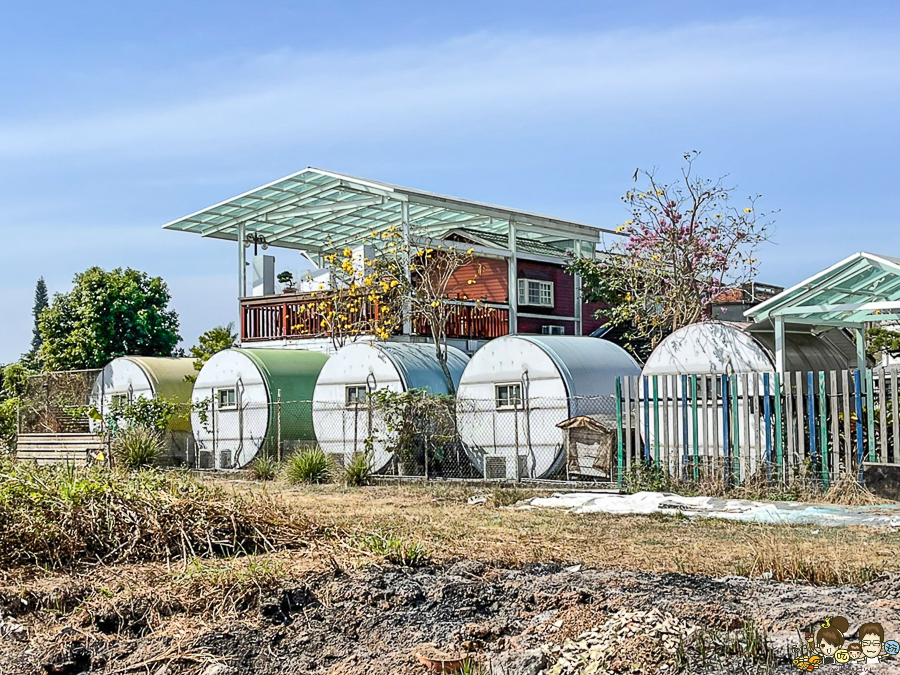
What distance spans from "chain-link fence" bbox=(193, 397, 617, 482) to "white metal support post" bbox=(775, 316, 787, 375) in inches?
120

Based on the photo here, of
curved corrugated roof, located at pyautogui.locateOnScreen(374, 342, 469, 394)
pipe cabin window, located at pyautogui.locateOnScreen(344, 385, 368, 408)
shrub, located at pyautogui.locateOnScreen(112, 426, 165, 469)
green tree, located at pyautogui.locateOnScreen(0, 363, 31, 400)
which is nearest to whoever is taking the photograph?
curved corrugated roof, located at pyautogui.locateOnScreen(374, 342, 469, 394)

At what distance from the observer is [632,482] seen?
16891mm

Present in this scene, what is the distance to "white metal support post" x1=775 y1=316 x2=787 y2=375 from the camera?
1645cm

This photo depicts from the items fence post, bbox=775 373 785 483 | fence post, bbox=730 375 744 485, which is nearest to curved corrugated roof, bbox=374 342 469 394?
fence post, bbox=730 375 744 485

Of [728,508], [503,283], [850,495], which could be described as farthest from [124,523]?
[503,283]

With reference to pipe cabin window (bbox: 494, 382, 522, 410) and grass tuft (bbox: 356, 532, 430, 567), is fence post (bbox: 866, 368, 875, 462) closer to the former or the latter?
pipe cabin window (bbox: 494, 382, 522, 410)

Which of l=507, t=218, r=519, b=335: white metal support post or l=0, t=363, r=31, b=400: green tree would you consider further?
l=0, t=363, r=31, b=400: green tree

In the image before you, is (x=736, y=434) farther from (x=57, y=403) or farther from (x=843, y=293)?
(x=57, y=403)

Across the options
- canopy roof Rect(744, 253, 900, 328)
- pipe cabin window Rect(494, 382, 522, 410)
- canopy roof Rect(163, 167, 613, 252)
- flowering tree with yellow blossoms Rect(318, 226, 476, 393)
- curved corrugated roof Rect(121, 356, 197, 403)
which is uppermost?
canopy roof Rect(163, 167, 613, 252)

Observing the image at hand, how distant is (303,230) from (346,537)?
21.6m

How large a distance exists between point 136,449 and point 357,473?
6.10 m

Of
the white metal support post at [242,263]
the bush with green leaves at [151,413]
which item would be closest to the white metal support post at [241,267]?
the white metal support post at [242,263]

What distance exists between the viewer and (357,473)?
19406 mm

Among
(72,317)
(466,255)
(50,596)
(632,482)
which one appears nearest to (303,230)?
(466,255)
